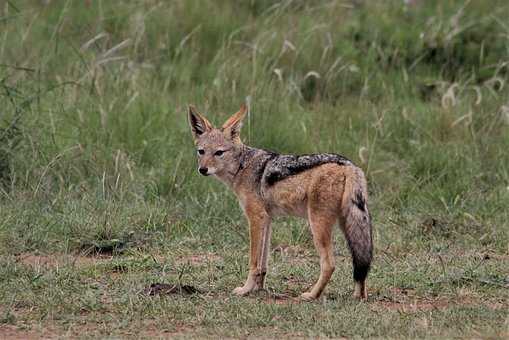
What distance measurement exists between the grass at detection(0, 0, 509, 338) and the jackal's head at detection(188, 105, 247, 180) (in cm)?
70

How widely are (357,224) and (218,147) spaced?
1307 millimetres

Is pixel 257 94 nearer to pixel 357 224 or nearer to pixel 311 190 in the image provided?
pixel 311 190

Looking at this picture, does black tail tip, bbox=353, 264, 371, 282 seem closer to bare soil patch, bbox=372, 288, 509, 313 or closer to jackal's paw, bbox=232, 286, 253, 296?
bare soil patch, bbox=372, 288, 509, 313

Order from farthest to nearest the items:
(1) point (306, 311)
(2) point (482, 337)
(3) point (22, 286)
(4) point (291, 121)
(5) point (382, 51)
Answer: (5) point (382, 51)
(4) point (291, 121)
(3) point (22, 286)
(1) point (306, 311)
(2) point (482, 337)

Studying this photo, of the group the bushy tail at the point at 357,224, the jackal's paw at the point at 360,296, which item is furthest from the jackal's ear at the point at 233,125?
the jackal's paw at the point at 360,296

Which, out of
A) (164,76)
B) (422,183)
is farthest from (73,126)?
(422,183)

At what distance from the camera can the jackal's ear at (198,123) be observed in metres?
7.18

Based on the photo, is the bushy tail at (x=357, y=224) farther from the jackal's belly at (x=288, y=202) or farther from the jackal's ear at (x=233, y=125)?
the jackal's ear at (x=233, y=125)

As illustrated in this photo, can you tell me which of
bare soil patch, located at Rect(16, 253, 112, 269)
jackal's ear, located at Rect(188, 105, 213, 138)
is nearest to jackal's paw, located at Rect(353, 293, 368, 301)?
jackal's ear, located at Rect(188, 105, 213, 138)

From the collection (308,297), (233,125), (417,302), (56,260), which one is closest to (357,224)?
(308,297)

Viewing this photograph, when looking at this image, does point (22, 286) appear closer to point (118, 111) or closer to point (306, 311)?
point (306, 311)

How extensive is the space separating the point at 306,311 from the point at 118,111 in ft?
14.3

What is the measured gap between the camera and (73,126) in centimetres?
962

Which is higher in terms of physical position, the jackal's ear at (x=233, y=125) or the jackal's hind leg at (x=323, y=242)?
the jackal's ear at (x=233, y=125)
